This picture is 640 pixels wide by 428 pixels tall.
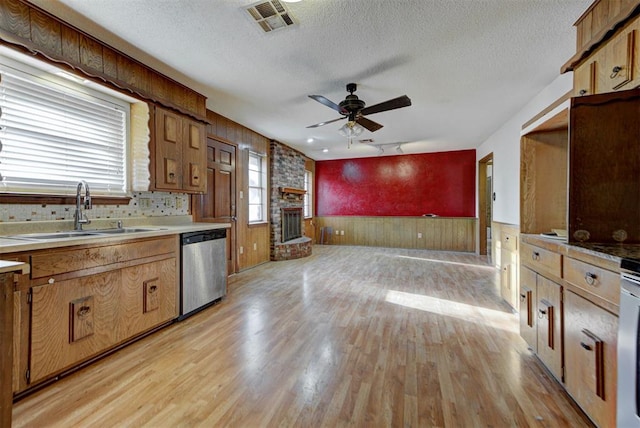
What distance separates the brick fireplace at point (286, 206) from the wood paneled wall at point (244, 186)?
0.31 m

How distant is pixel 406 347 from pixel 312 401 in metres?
0.96

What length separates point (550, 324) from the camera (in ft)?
5.91

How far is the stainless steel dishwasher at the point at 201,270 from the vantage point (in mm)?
2732

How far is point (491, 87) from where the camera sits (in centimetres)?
322

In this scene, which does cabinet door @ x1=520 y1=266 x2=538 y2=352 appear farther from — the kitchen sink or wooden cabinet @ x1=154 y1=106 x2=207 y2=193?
wooden cabinet @ x1=154 y1=106 x2=207 y2=193

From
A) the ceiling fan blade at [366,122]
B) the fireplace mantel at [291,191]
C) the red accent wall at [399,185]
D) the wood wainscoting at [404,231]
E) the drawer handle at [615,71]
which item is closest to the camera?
the drawer handle at [615,71]

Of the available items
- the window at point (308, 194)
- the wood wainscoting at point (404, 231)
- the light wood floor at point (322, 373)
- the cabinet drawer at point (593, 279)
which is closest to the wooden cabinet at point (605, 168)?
the cabinet drawer at point (593, 279)

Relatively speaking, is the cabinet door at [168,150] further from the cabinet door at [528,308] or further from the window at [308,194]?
the window at [308,194]

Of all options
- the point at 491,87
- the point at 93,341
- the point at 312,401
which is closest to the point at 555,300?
the point at 312,401

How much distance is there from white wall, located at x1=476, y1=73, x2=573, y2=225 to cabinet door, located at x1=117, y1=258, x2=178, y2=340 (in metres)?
4.02

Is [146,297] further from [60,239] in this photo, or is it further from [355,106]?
[355,106]

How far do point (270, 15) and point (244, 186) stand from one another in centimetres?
323

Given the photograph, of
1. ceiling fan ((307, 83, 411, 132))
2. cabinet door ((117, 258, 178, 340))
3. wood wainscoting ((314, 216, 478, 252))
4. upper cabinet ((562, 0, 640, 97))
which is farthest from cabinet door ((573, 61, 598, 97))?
wood wainscoting ((314, 216, 478, 252))

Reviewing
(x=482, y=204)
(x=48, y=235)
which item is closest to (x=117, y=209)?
(x=48, y=235)
